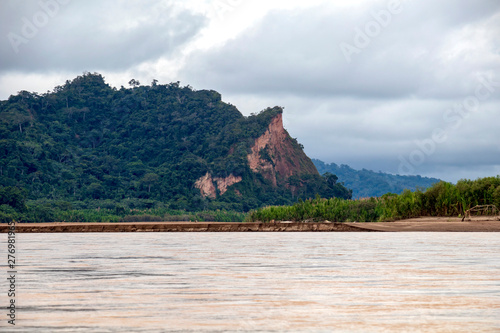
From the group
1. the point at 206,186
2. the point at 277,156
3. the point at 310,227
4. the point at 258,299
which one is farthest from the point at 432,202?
the point at 277,156

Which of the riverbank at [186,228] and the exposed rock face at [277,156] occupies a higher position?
the exposed rock face at [277,156]

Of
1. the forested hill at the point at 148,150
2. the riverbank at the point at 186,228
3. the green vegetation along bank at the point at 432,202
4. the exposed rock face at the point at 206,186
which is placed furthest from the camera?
the exposed rock face at the point at 206,186

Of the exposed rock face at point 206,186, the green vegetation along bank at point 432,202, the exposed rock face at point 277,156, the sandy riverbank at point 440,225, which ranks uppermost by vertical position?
the exposed rock face at point 277,156

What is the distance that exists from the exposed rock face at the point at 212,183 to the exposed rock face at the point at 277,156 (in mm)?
6397

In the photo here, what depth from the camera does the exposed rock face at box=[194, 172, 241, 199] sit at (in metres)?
→ 107

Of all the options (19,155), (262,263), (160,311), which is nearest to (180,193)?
(19,155)

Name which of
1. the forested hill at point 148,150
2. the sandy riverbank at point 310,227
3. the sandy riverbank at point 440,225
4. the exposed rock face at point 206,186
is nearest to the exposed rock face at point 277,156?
the forested hill at point 148,150

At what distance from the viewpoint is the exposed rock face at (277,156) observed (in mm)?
114812

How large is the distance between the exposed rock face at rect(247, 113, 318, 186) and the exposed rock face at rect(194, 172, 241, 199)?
640cm

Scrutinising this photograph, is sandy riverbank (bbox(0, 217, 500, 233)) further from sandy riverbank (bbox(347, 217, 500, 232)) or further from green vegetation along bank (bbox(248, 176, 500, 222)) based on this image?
green vegetation along bank (bbox(248, 176, 500, 222))

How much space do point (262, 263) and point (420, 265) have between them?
297cm

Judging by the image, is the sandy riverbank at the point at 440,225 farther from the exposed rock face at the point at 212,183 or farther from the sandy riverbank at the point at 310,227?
the exposed rock face at the point at 212,183

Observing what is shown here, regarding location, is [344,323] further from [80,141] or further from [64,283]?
[80,141]

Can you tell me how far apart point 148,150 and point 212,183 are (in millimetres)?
20685
